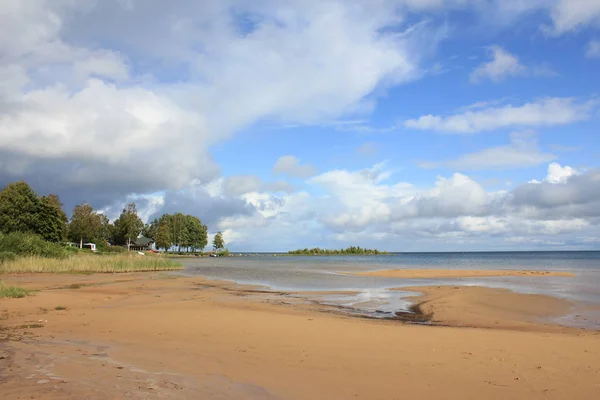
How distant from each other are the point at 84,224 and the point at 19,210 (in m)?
35.0

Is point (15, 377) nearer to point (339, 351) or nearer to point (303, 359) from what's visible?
point (303, 359)

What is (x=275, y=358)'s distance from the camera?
29.7 ft

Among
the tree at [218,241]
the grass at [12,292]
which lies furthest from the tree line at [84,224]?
the grass at [12,292]

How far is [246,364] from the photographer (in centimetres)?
850

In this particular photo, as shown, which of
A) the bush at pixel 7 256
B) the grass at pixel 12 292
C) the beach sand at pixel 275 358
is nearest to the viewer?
the beach sand at pixel 275 358

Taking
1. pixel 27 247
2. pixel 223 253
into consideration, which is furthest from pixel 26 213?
pixel 223 253

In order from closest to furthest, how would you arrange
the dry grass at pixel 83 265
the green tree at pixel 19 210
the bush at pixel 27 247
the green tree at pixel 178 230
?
the dry grass at pixel 83 265 → the bush at pixel 27 247 → the green tree at pixel 19 210 → the green tree at pixel 178 230

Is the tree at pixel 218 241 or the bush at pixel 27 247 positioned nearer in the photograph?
the bush at pixel 27 247

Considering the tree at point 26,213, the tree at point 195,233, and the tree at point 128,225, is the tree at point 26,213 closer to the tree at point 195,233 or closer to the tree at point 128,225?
the tree at point 128,225

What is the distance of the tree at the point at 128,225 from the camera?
117 metres

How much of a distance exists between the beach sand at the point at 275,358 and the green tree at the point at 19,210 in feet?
191

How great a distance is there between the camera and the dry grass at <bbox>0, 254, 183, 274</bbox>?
122 ft

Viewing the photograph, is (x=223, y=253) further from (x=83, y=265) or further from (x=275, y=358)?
(x=275, y=358)

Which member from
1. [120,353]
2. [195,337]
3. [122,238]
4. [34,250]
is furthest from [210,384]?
[122,238]
